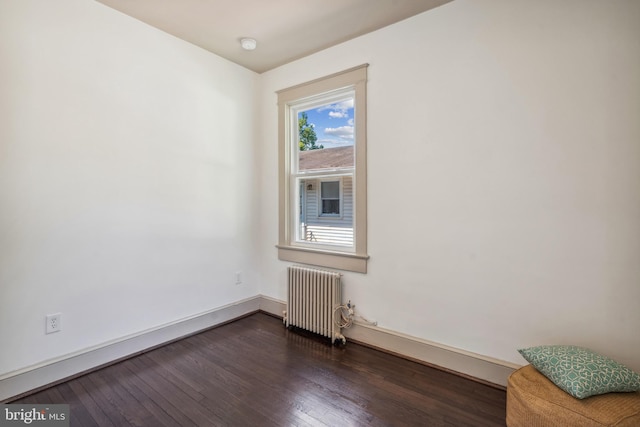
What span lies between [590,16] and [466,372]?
2480mm

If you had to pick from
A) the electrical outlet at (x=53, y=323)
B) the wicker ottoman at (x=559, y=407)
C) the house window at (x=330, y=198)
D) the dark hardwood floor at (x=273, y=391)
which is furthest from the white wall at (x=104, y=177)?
the wicker ottoman at (x=559, y=407)

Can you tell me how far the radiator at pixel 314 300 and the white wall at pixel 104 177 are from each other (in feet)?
2.55

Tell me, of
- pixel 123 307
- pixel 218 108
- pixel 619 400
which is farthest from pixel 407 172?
pixel 123 307

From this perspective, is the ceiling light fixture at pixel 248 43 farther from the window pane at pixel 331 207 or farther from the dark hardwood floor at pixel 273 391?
the dark hardwood floor at pixel 273 391

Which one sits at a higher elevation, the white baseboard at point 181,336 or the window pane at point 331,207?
the window pane at point 331,207

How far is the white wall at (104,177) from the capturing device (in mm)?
1980

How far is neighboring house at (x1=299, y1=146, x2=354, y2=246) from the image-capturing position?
9.82 feet

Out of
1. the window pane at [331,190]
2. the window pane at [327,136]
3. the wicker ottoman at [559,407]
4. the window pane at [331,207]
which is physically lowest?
the wicker ottoman at [559,407]

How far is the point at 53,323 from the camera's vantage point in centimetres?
211

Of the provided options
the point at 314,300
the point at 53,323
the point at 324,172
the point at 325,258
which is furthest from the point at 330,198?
the point at 53,323

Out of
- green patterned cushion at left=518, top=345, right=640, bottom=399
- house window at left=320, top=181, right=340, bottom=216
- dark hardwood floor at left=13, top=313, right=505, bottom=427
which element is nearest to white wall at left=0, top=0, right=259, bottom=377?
dark hardwood floor at left=13, top=313, right=505, bottom=427

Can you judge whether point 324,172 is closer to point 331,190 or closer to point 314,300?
point 331,190

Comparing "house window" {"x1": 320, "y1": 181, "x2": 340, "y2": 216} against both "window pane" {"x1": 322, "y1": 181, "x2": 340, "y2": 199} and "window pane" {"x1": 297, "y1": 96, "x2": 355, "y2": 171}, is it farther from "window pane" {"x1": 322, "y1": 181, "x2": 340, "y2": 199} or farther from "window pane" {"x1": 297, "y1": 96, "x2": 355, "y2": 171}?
"window pane" {"x1": 297, "y1": 96, "x2": 355, "y2": 171}

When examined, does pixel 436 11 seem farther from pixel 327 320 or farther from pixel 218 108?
pixel 327 320
